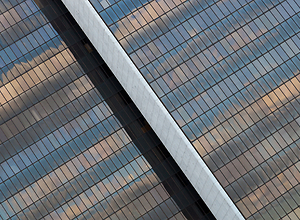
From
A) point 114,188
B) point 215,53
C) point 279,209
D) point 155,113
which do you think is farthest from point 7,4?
point 279,209

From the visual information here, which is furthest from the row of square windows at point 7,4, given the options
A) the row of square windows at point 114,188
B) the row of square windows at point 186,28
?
the row of square windows at point 114,188

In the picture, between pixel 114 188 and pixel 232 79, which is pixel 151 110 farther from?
pixel 114 188

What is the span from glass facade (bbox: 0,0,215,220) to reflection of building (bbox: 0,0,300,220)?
0.54 ft

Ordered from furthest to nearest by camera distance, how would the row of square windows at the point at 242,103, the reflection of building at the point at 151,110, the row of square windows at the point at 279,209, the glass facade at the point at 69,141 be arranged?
1. the glass facade at the point at 69,141
2. the row of square windows at the point at 242,103
3. the reflection of building at the point at 151,110
4. the row of square windows at the point at 279,209

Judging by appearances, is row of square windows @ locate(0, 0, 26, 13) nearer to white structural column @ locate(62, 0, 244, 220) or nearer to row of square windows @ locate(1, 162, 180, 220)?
white structural column @ locate(62, 0, 244, 220)

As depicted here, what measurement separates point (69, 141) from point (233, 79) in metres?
27.8

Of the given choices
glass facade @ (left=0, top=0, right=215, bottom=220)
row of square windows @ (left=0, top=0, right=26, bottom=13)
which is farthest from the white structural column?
row of square windows @ (left=0, top=0, right=26, bottom=13)

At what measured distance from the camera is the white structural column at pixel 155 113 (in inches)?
2211

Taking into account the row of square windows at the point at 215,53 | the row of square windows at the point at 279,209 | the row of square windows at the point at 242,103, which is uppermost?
the row of square windows at the point at 215,53

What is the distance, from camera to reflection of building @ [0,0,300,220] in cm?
5722

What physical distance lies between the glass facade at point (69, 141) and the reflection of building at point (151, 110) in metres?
0.16

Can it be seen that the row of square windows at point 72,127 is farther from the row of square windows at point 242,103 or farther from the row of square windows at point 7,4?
the row of square windows at point 7,4

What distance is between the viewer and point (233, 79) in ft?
195

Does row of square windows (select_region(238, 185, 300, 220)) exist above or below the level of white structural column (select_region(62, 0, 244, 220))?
below
